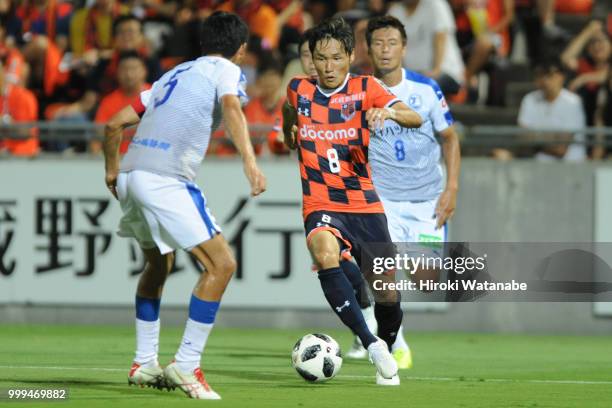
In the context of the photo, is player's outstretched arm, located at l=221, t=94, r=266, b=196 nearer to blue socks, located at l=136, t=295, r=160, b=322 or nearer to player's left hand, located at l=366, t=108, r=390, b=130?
player's left hand, located at l=366, t=108, r=390, b=130

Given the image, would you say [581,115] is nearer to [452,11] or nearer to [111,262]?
[452,11]

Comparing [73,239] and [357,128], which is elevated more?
[357,128]

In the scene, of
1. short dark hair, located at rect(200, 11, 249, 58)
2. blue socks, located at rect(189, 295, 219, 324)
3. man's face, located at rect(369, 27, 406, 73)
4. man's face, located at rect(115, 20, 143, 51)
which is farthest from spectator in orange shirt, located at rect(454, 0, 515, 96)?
blue socks, located at rect(189, 295, 219, 324)

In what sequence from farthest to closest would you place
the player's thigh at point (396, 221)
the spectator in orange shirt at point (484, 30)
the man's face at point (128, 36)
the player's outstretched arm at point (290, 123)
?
the spectator in orange shirt at point (484, 30) → the man's face at point (128, 36) → the player's thigh at point (396, 221) → the player's outstretched arm at point (290, 123)

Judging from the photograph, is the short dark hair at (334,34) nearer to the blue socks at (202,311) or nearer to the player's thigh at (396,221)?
the player's thigh at (396,221)

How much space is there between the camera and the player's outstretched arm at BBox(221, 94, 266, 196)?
26.6ft

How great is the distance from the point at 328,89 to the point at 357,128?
353 millimetres

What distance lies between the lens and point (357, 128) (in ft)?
31.9

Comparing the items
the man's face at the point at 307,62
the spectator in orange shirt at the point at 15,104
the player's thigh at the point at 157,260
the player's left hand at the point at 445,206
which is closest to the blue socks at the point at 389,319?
the player's left hand at the point at 445,206

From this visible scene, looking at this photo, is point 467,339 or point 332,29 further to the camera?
point 467,339

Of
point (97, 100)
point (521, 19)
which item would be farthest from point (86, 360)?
point (521, 19)

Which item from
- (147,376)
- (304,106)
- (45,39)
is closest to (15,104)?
(45,39)

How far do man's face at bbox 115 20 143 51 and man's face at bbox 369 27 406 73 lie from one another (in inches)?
248

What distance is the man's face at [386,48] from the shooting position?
36.1 feet
